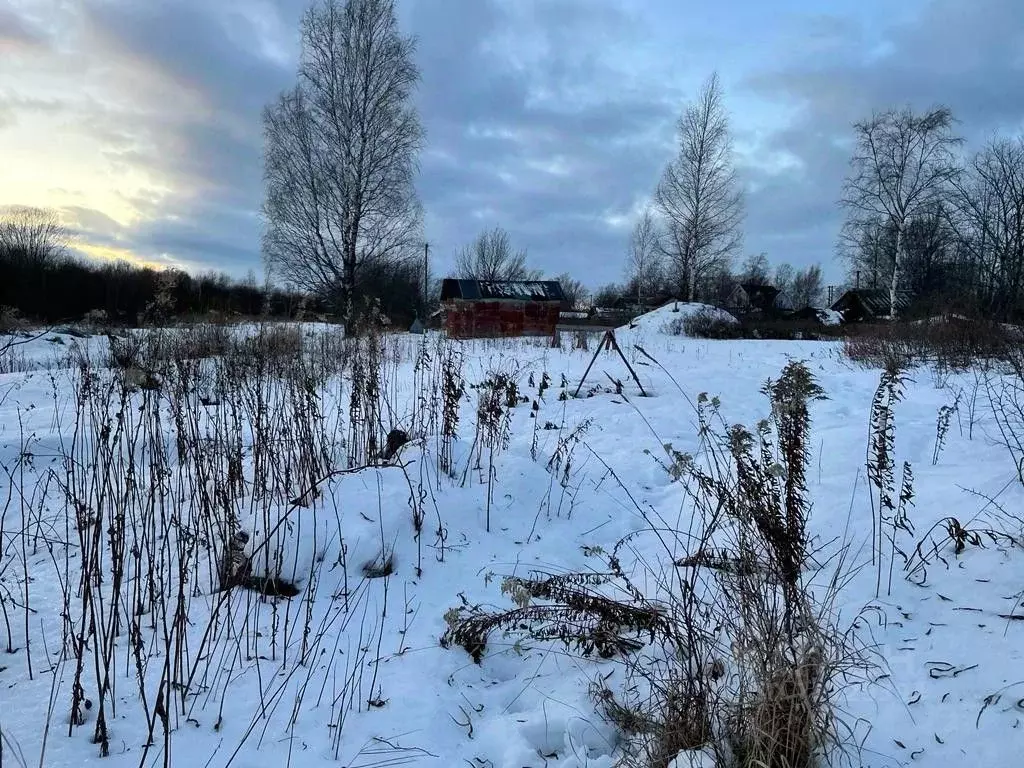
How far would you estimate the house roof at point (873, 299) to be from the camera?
26.4m

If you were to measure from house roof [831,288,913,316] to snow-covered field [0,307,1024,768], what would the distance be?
83.6 ft

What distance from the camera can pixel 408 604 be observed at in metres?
2.79

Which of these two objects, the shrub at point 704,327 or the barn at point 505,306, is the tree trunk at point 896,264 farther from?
the barn at point 505,306

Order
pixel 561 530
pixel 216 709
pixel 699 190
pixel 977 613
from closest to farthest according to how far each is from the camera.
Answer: pixel 216 709, pixel 977 613, pixel 561 530, pixel 699 190

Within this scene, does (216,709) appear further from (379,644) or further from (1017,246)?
(1017,246)

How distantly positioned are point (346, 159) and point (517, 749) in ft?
59.4

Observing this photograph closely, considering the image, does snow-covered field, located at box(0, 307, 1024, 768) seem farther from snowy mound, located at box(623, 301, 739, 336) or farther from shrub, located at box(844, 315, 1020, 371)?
snowy mound, located at box(623, 301, 739, 336)

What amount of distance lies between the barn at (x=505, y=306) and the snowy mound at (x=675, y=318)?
3341 mm

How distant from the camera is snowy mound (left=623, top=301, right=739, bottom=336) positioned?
21031mm

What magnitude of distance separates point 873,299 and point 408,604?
141 ft

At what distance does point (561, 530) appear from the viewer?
3.77 meters

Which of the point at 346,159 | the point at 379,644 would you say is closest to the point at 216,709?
the point at 379,644

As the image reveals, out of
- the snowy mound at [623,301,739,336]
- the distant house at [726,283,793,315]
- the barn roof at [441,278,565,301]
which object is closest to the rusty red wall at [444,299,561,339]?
the barn roof at [441,278,565,301]

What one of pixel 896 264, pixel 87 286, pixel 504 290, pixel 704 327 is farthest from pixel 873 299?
pixel 87 286
